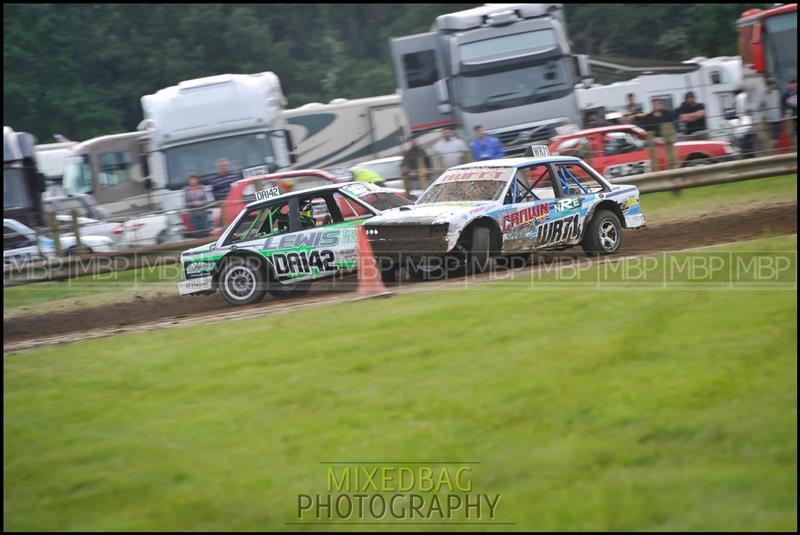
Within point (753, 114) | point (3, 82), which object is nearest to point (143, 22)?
point (3, 82)

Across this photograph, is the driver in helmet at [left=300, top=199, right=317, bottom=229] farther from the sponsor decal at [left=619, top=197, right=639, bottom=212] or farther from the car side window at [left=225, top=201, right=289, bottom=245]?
the sponsor decal at [left=619, top=197, right=639, bottom=212]

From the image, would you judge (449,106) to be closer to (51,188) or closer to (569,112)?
(569,112)

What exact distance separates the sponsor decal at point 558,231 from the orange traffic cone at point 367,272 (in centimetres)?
193

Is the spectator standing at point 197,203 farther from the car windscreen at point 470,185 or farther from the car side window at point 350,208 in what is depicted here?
the car windscreen at point 470,185

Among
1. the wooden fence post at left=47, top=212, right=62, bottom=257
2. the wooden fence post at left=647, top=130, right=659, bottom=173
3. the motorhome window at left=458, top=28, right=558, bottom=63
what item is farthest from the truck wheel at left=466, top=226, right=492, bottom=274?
the motorhome window at left=458, top=28, right=558, bottom=63

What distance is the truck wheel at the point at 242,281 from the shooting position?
41.1ft

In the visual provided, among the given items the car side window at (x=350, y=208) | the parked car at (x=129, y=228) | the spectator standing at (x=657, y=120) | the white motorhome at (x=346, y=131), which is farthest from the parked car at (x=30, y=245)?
the white motorhome at (x=346, y=131)

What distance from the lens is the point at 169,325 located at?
1152cm

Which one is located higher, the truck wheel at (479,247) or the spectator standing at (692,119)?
the spectator standing at (692,119)

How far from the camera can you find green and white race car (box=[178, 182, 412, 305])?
40.5ft

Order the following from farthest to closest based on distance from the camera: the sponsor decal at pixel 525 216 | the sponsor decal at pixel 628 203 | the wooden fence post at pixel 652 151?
the wooden fence post at pixel 652 151 → the sponsor decal at pixel 628 203 → the sponsor decal at pixel 525 216

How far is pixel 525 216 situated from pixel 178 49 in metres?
35.7

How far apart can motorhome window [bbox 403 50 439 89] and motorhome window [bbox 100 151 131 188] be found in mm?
7068

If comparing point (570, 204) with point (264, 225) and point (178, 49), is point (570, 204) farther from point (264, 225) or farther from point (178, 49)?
point (178, 49)
